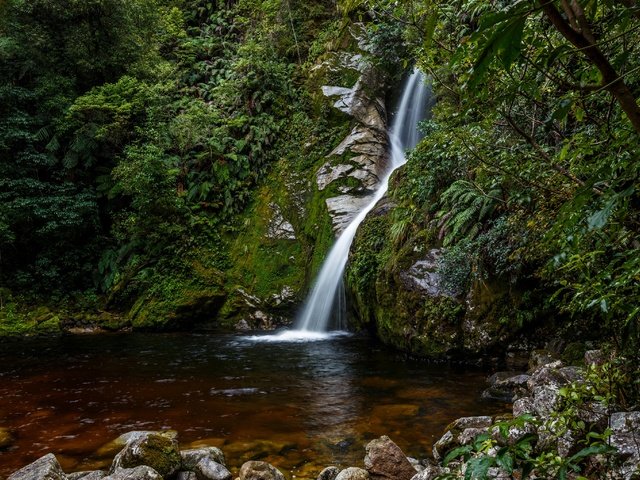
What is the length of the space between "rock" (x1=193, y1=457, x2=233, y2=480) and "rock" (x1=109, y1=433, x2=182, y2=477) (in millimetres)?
177

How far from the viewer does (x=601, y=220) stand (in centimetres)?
97

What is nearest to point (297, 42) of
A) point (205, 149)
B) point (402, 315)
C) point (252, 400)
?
point (205, 149)

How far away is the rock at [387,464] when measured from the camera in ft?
11.3

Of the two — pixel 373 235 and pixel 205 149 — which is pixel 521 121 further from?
pixel 205 149

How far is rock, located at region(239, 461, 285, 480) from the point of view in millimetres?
3453

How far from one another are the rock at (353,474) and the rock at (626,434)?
176 centimetres

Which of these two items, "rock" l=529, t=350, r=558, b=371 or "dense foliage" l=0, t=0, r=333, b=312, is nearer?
"rock" l=529, t=350, r=558, b=371

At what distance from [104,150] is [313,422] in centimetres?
1304

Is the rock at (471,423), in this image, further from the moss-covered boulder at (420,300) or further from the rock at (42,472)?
the rock at (42,472)

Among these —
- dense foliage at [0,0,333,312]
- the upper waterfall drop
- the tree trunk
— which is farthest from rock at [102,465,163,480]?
dense foliage at [0,0,333,312]

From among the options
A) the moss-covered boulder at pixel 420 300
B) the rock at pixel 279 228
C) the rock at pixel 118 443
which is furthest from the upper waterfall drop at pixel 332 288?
the rock at pixel 118 443

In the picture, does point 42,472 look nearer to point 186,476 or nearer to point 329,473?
point 186,476

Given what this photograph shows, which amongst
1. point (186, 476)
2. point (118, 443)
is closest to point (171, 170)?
point (118, 443)

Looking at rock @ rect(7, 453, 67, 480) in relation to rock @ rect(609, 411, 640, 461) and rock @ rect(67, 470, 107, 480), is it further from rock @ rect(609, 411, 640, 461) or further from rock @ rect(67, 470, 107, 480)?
rock @ rect(609, 411, 640, 461)
